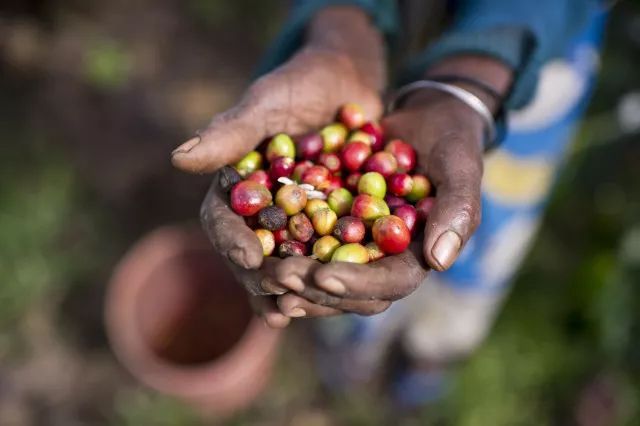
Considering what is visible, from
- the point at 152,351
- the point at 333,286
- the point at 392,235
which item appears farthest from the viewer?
the point at 152,351

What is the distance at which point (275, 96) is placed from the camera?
84.5 inches

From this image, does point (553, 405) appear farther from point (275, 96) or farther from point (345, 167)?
point (275, 96)

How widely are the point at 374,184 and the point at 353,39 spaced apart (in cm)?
72

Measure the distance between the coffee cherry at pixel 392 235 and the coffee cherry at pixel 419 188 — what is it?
0.23 meters

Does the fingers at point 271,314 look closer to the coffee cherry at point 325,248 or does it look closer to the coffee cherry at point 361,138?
the coffee cherry at point 325,248

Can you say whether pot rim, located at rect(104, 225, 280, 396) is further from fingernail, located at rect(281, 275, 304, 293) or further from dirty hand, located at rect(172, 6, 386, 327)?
fingernail, located at rect(281, 275, 304, 293)

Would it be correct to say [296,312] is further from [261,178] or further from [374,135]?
[374,135]

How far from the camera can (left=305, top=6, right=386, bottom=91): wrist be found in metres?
2.41

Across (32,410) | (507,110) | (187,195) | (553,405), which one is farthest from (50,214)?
(553,405)

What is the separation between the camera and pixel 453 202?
1.81 meters

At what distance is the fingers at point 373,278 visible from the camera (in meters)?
1.64

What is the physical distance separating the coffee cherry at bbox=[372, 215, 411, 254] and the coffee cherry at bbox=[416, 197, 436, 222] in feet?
0.36

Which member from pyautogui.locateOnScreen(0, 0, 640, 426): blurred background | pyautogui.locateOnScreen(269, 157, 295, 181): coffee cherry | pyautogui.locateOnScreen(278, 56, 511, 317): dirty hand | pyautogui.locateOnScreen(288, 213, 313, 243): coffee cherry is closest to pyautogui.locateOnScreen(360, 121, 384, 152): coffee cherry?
pyautogui.locateOnScreen(278, 56, 511, 317): dirty hand

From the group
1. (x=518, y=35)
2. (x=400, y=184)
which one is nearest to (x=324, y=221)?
(x=400, y=184)
